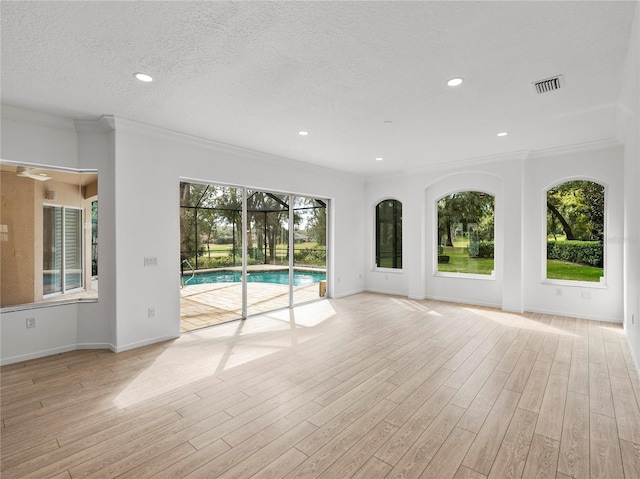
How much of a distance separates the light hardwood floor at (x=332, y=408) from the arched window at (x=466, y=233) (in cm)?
223

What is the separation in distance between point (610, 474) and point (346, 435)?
62.7 inches

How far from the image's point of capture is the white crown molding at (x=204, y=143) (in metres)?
3.99

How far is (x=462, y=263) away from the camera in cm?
673

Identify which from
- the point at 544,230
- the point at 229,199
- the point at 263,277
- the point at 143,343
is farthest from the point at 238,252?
the point at 544,230

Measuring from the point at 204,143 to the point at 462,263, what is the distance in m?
5.48

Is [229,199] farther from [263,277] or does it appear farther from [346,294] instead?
[346,294]

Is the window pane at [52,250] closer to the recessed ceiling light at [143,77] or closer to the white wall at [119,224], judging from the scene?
the white wall at [119,224]

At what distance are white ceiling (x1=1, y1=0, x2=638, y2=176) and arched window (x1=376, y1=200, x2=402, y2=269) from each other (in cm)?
332

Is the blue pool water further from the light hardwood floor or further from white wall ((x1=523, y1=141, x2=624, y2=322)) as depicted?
white wall ((x1=523, y1=141, x2=624, y2=322))

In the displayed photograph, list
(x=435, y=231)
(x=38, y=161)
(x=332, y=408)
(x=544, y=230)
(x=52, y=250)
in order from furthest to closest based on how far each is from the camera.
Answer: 1. (x=435, y=231)
2. (x=544, y=230)
3. (x=52, y=250)
4. (x=38, y=161)
5. (x=332, y=408)

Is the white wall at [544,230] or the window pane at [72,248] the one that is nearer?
the window pane at [72,248]

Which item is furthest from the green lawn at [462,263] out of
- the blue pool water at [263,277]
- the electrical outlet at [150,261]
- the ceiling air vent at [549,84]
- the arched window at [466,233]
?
the electrical outlet at [150,261]

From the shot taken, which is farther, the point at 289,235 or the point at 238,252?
the point at 289,235

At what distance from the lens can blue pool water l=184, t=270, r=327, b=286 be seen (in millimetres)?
5148
